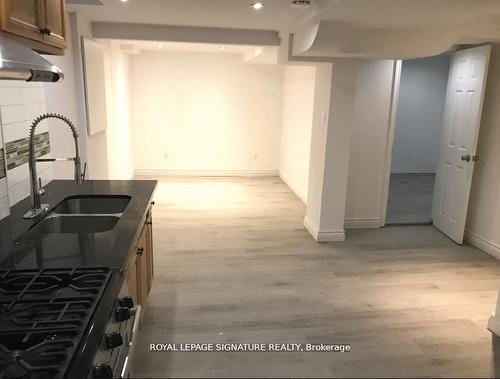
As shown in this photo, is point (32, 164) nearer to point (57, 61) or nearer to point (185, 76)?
point (57, 61)

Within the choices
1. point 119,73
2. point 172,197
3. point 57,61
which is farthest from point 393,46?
point 119,73

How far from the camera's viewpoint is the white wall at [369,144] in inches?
169

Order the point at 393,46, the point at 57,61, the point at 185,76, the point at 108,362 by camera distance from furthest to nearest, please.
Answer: the point at 185,76 → the point at 393,46 → the point at 57,61 → the point at 108,362

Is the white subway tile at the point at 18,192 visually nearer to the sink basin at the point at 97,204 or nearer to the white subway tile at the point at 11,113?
the sink basin at the point at 97,204

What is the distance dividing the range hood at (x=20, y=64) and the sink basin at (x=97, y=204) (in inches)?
41.3

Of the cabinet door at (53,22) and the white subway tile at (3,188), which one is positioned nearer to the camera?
the cabinet door at (53,22)

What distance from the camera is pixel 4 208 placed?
2.03 meters

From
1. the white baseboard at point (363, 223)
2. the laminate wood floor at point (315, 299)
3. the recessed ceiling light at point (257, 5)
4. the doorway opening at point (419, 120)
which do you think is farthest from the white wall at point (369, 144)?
the doorway opening at point (419, 120)

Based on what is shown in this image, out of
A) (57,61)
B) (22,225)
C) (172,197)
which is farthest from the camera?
(172,197)

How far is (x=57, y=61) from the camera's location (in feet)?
10.3

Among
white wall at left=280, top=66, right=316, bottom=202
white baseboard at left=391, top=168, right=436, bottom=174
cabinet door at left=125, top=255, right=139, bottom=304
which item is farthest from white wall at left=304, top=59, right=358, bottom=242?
white baseboard at left=391, top=168, right=436, bottom=174

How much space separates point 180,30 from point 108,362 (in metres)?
3.63

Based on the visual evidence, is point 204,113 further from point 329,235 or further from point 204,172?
point 329,235

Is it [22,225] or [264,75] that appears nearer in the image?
[22,225]
